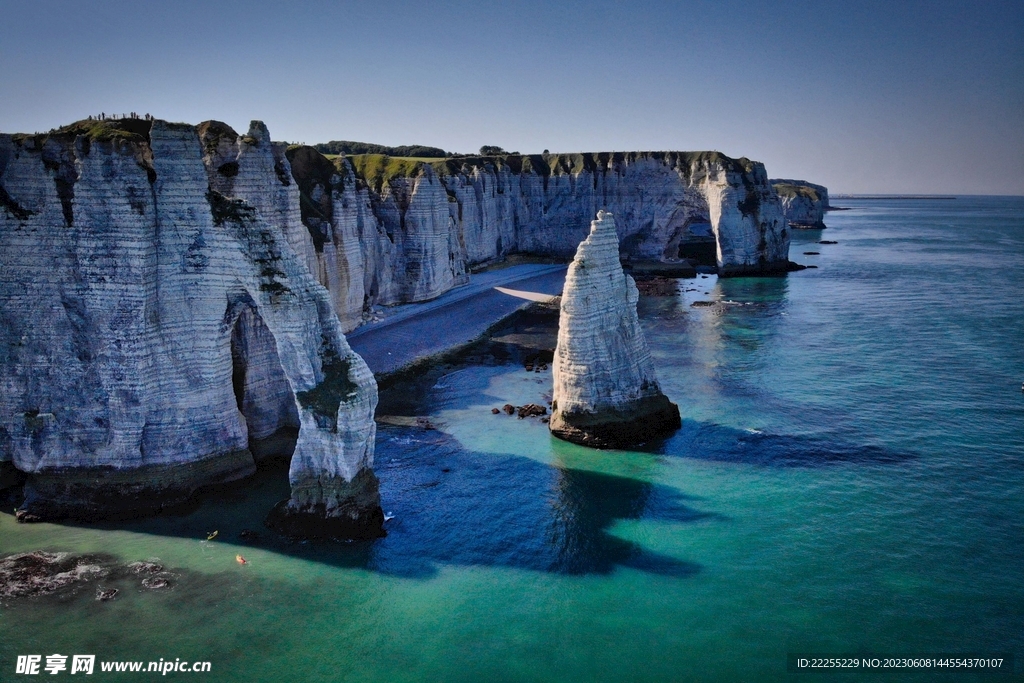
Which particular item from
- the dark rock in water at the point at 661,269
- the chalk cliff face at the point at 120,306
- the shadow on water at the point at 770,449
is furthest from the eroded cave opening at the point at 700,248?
the chalk cliff face at the point at 120,306

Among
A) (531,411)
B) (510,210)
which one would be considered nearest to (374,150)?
(510,210)

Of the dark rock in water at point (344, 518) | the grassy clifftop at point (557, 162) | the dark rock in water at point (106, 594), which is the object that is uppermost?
the grassy clifftop at point (557, 162)

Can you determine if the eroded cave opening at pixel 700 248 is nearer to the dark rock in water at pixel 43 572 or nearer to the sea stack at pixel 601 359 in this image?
the sea stack at pixel 601 359

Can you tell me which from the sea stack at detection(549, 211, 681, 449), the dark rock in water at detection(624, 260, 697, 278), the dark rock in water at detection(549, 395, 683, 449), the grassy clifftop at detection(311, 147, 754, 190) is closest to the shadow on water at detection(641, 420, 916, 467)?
the dark rock in water at detection(549, 395, 683, 449)

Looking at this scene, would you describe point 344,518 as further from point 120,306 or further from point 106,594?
point 120,306

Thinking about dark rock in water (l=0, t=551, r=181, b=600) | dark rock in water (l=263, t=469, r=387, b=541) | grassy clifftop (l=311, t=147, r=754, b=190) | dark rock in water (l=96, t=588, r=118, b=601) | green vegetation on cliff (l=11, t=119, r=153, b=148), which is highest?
grassy clifftop (l=311, t=147, r=754, b=190)

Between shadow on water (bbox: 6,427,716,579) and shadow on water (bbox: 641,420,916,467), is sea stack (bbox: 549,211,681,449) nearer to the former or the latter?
shadow on water (bbox: 641,420,916,467)
